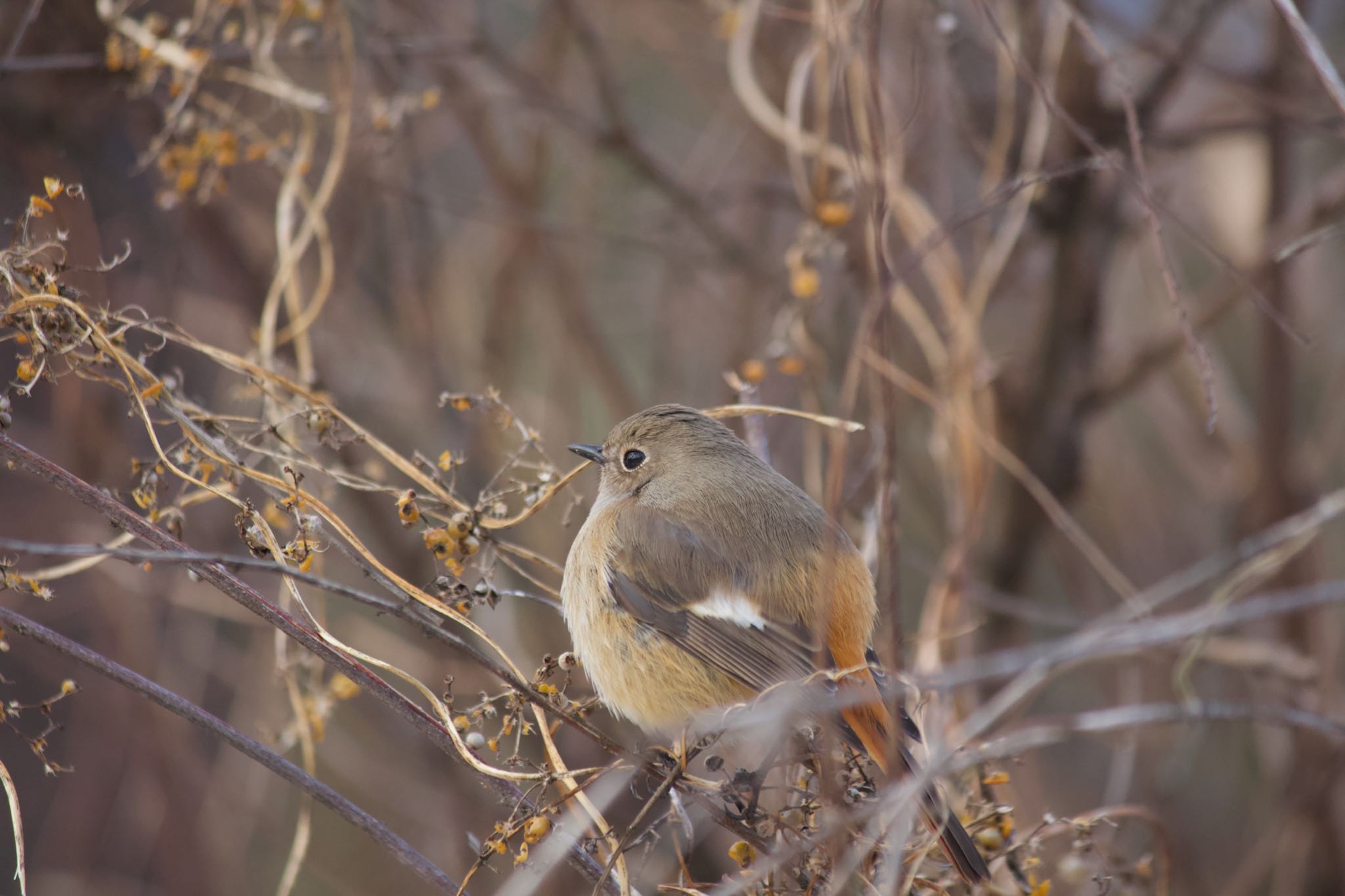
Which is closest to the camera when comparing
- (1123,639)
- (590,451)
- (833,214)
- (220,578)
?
(1123,639)

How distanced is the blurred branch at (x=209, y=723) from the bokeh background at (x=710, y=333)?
116 centimetres

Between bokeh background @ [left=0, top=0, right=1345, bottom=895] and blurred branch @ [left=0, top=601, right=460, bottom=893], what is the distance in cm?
116

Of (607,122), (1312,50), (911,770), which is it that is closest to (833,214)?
(1312,50)

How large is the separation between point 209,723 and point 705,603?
1216mm

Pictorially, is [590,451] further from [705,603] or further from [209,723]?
[209,723]

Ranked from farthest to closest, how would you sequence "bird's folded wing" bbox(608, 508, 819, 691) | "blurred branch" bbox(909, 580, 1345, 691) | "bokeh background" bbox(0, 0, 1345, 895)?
"bokeh background" bbox(0, 0, 1345, 895) → "bird's folded wing" bbox(608, 508, 819, 691) → "blurred branch" bbox(909, 580, 1345, 691)

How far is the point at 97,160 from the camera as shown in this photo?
3.79 m

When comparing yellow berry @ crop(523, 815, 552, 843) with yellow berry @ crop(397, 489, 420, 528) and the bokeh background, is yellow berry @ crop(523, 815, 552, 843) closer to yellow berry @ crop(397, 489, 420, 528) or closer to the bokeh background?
yellow berry @ crop(397, 489, 420, 528)

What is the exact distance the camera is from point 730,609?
253cm

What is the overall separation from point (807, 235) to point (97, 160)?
8.30 feet

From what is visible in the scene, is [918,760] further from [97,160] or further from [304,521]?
[97,160]

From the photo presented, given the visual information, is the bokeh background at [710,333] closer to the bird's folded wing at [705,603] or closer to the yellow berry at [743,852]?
the bird's folded wing at [705,603]

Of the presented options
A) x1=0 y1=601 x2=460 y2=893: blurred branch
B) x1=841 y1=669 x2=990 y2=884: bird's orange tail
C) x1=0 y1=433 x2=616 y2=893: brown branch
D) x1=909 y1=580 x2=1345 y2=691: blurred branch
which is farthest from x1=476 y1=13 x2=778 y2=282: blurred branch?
x1=909 y1=580 x2=1345 y2=691: blurred branch

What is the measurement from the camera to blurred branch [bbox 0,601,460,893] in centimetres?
149
